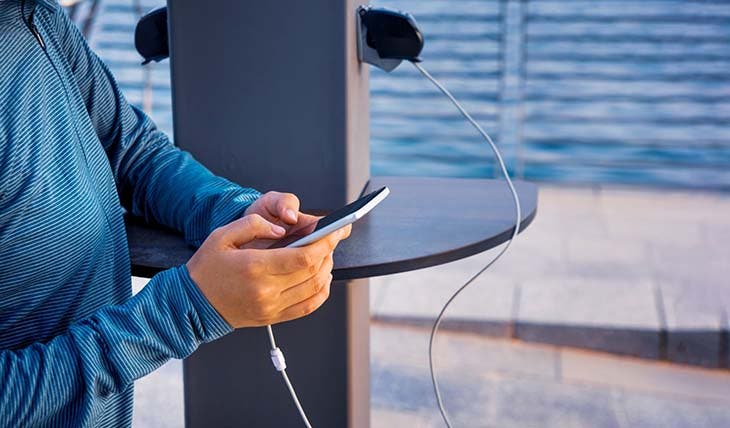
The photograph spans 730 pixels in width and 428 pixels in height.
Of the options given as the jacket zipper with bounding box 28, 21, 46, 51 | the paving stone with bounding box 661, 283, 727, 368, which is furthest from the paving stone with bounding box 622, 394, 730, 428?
the jacket zipper with bounding box 28, 21, 46, 51

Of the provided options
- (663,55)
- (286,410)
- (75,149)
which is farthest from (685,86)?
(75,149)

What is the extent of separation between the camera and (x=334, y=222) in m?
0.81

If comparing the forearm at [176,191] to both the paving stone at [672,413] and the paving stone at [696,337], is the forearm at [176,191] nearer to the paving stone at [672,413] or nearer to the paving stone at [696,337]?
the paving stone at [672,413]

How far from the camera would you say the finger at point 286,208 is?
937mm

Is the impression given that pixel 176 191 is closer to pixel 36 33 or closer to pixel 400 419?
pixel 36 33

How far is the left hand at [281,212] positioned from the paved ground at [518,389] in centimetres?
132

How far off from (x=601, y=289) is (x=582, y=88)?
1.73 m

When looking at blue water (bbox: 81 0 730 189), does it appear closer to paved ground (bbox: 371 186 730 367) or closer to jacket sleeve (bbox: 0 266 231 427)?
paved ground (bbox: 371 186 730 367)

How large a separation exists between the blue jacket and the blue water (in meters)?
3.18

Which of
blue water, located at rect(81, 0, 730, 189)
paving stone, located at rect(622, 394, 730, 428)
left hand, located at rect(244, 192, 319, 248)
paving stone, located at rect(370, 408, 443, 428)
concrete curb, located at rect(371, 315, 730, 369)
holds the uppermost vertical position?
left hand, located at rect(244, 192, 319, 248)

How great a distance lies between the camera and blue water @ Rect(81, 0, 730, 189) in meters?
4.10

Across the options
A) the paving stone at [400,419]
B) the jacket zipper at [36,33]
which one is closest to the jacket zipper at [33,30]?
the jacket zipper at [36,33]

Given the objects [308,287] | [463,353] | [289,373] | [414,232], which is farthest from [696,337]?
[308,287]

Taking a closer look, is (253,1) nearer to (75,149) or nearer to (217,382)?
(75,149)
